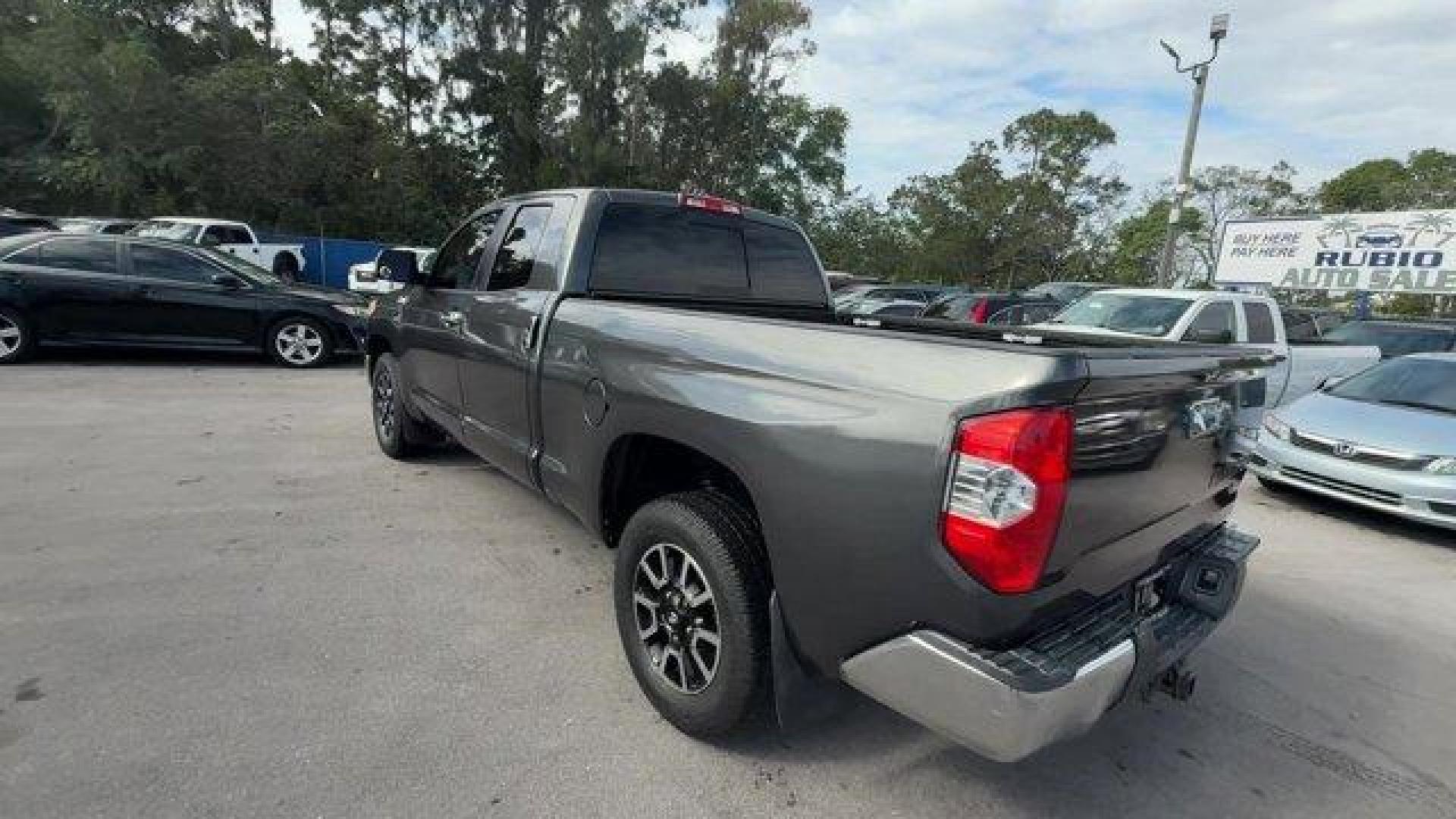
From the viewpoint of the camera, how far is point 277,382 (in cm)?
855

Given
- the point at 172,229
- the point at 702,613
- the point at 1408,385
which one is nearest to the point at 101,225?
the point at 172,229

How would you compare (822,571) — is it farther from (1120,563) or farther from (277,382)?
(277,382)

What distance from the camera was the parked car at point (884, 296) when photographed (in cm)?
1872

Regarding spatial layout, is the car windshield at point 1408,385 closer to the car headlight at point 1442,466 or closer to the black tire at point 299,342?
the car headlight at point 1442,466

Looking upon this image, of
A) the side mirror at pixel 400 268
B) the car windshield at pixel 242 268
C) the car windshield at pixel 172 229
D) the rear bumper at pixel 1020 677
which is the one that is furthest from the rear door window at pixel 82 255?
the rear bumper at pixel 1020 677

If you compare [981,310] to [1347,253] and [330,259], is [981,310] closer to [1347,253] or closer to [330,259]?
[1347,253]

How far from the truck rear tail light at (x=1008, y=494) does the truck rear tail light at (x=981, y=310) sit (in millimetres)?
14116

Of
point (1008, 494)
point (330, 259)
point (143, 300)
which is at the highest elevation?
point (330, 259)

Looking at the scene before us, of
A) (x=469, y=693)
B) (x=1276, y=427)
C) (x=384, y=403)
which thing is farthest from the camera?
(x=1276, y=427)

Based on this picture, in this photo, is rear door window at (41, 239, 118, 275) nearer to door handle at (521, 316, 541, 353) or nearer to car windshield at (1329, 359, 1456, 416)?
door handle at (521, 316, 541, 353)

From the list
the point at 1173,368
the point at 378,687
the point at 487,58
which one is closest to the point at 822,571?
the point at 1173,368

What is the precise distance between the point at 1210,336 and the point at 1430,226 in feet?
49.0

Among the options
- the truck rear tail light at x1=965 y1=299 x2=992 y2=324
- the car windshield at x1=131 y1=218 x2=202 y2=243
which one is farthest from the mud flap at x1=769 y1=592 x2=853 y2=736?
the car windshield at x1=131 y1=218 x2=202 y2=243

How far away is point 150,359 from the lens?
9500mm
